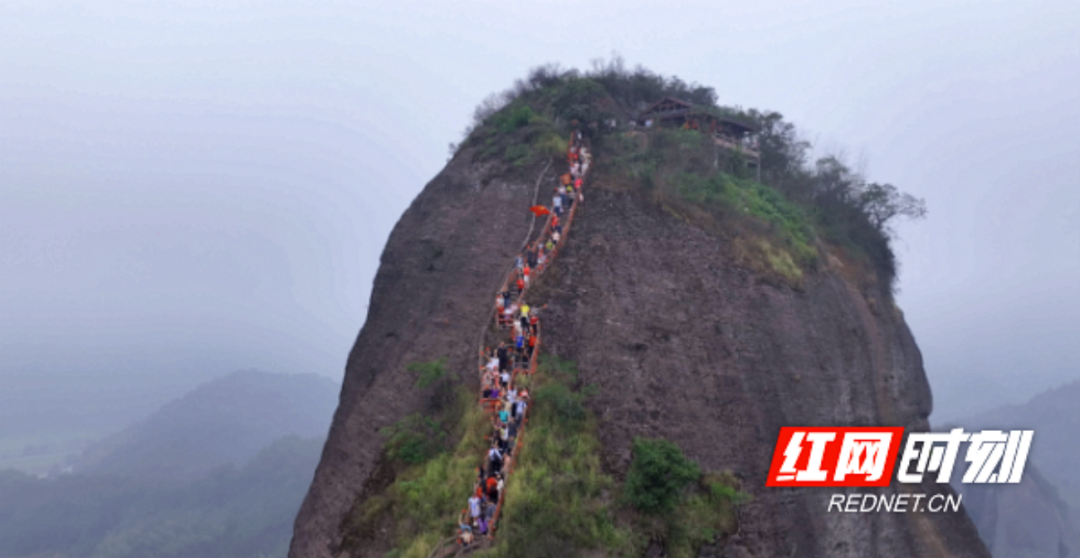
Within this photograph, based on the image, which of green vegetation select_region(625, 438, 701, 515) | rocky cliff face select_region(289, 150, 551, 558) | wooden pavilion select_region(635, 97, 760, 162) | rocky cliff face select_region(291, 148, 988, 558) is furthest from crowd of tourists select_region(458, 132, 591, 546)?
wooden pavilion select_region(635, 97, 760, 162)

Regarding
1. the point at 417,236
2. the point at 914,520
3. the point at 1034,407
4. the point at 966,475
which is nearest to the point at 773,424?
the point at 966,475

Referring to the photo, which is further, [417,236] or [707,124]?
[707,124]

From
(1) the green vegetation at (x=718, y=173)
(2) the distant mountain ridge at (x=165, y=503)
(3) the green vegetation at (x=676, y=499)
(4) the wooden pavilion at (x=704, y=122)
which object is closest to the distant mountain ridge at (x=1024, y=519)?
(1) the green vegetation at (x=718, y=173)

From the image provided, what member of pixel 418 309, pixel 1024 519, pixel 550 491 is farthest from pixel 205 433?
pixel 550 491

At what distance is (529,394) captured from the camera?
14898mm

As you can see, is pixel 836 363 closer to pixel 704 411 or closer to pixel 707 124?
pixel 704 411

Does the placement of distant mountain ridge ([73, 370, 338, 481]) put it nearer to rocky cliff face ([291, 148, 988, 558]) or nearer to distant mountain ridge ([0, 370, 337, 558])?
distant mountain ridge ([0, 370, 337, 558])

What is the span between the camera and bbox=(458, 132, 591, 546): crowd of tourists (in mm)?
12391

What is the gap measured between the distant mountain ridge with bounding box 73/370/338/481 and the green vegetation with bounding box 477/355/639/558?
114583mm

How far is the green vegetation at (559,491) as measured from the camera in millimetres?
11695

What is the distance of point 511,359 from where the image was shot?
15953mm

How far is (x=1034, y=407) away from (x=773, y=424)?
156 metres

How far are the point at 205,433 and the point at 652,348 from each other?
15382 centimetres

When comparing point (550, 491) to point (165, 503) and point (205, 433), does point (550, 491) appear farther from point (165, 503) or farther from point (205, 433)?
point (205, 433)
